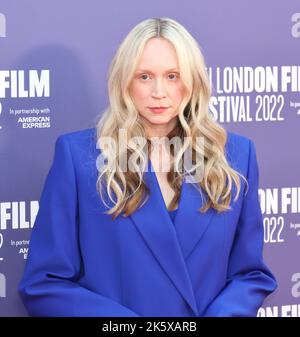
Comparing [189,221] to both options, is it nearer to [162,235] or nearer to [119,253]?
[162,235]

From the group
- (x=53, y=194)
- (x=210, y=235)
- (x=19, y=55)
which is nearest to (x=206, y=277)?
(x=210, y=235)

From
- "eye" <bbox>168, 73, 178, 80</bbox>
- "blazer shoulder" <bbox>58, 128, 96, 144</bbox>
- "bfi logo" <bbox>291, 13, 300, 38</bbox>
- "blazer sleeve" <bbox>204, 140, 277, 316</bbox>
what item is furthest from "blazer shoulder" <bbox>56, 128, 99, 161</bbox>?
"bfi logo" <bbox>291, 13, 300, 38</bbox>

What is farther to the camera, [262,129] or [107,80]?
[262,129]

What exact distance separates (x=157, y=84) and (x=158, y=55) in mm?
84

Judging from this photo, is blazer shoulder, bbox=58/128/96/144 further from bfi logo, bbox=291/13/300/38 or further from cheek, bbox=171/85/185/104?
bfi logo, bbox=291/13/300/38

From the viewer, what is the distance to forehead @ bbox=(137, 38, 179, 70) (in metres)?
2.67

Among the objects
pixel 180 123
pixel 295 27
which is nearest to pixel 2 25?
pixel 180 123

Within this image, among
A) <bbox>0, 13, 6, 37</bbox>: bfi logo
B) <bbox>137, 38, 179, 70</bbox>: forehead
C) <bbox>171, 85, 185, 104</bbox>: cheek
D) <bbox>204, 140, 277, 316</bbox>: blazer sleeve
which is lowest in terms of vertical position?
<bbox>204, 140, 277, 316</bbox>: blazer sleeve

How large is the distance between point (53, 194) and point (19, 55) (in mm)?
479

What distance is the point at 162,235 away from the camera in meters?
2.68

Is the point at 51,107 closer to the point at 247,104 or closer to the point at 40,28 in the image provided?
the point at 40,28

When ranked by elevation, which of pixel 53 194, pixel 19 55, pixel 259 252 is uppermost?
pixel 19 55

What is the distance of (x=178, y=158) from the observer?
277cm

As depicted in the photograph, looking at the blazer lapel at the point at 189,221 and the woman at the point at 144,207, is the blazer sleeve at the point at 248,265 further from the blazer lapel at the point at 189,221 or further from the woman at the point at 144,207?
the blazer lapel at the point at 189,221
